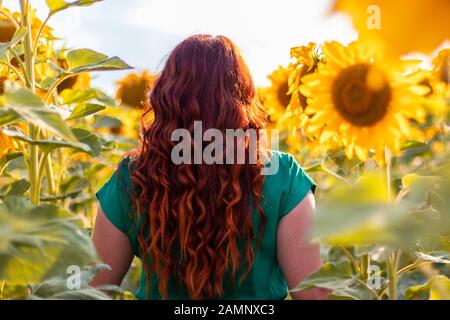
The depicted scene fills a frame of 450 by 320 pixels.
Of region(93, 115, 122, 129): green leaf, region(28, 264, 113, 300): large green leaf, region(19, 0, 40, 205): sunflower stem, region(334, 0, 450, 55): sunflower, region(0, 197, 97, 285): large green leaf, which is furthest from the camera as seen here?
region(93, 115, 122, 129): green leaf

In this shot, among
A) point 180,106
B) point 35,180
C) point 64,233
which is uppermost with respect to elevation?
point 180,106

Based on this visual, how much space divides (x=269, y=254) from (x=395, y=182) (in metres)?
0.49

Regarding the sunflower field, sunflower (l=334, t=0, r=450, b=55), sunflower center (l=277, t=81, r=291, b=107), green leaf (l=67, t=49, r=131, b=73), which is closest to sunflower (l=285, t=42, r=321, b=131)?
the sunflower field

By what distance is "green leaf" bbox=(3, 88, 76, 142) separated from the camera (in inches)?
26.9

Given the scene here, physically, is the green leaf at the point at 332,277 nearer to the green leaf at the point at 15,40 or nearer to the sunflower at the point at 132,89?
the green leaf at the point at 15,40

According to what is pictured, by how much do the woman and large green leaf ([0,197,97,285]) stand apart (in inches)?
24.1

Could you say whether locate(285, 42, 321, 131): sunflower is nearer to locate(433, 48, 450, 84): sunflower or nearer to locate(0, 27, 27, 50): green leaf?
locate(433, 48, 450, 84): sunflower

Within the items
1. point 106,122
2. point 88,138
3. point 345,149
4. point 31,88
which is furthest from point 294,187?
point 106,122

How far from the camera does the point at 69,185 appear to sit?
201cm

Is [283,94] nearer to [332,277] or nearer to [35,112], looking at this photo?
[332,277]

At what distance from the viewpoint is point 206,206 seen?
1.33 m
